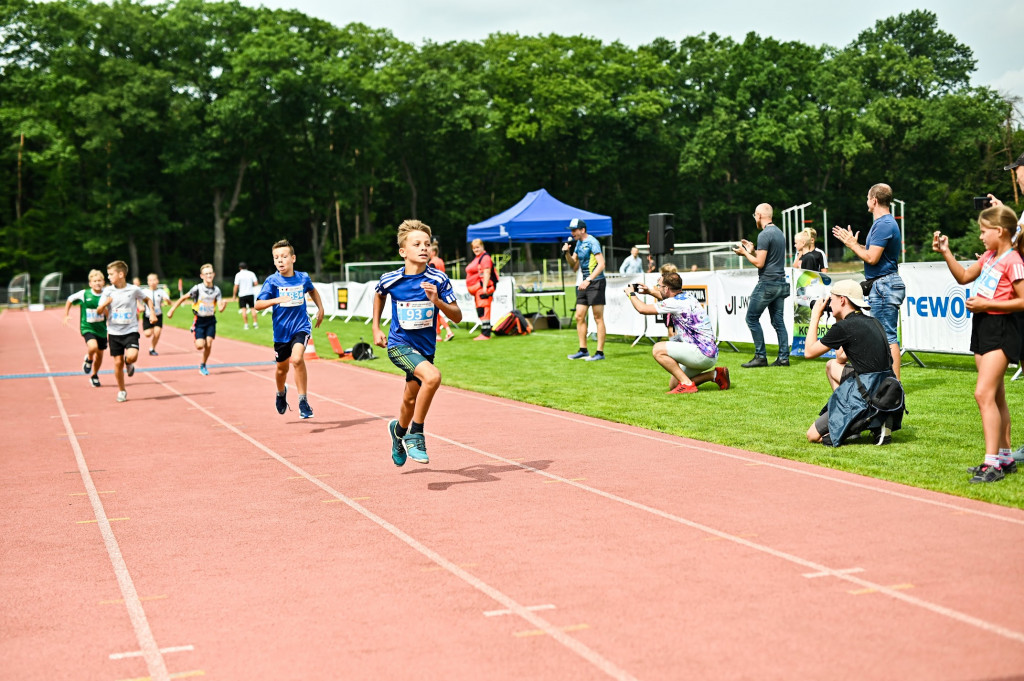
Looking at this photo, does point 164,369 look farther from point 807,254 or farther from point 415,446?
point 415,446

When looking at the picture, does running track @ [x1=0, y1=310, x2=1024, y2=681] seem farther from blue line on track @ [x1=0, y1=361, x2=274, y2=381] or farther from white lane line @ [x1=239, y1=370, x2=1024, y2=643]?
blue line on track @ [x1=0, y1=361, x2=274, y2=381]

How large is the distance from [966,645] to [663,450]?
494 centimetres

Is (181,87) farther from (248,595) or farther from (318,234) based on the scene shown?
(248,595)

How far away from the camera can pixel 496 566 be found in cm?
555

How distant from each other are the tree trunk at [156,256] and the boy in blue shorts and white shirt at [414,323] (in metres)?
68.0

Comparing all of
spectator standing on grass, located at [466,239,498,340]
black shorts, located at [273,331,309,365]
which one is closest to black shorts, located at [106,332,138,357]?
black shorts, located at [273,331,309,365]

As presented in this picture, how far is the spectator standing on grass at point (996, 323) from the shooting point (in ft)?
22.7

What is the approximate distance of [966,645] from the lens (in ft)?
13.4

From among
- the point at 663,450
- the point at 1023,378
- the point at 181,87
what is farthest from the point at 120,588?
the point at 181,87

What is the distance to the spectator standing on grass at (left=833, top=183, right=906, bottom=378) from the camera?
405 inches

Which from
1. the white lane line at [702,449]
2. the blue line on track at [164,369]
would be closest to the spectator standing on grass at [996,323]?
the white lane line at [702,449]

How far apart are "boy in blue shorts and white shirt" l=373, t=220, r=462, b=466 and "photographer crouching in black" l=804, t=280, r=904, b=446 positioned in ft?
10.1

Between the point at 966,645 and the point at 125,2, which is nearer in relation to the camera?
the point at 966,645

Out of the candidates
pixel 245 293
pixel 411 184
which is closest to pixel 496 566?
pixel 245 293
